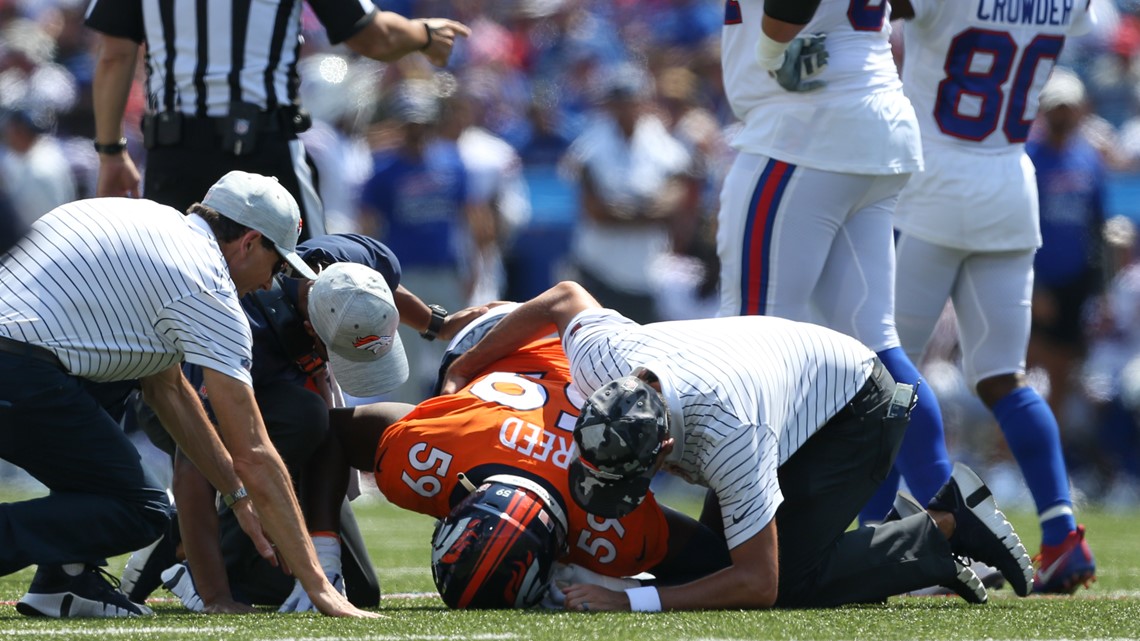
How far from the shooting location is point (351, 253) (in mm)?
4906

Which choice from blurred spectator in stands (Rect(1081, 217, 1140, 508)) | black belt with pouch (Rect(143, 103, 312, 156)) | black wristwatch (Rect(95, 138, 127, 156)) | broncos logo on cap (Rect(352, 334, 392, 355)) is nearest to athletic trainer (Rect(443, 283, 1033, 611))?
broncos logo on cap (Rect(352, 334, 392, 355))

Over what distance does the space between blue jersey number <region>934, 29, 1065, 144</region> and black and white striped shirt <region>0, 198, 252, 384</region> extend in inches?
103

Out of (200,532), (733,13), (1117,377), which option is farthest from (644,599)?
(1117,377)

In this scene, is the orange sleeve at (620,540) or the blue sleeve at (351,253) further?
the blue sleeve at (351,253)

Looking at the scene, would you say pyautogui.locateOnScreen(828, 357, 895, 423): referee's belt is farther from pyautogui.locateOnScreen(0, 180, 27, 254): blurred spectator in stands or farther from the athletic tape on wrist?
pyautogui.locateOnScreen(0, 180, 27, 254): blurred spectator in stands

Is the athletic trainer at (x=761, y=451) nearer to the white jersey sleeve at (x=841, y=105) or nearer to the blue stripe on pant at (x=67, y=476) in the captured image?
the white jersey sleeve at (x=841, y=105)

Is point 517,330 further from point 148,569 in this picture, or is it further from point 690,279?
point 690,279

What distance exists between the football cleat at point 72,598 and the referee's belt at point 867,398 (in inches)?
74.2

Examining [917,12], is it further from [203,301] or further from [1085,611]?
[203,301]

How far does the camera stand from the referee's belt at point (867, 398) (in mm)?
4543

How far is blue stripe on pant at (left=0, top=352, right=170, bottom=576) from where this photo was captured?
4066 mm

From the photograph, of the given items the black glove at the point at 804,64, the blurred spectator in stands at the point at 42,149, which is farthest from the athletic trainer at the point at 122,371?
the blurred spectator in stands at the point at 42,149

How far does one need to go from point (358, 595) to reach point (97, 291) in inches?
46.2

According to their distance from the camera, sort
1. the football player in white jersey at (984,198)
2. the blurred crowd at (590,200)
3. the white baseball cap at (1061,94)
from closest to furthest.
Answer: the football player in white jersey at (984,198)
the white baseball cap at (1061,94)
the blurred crowd at (590,200)
